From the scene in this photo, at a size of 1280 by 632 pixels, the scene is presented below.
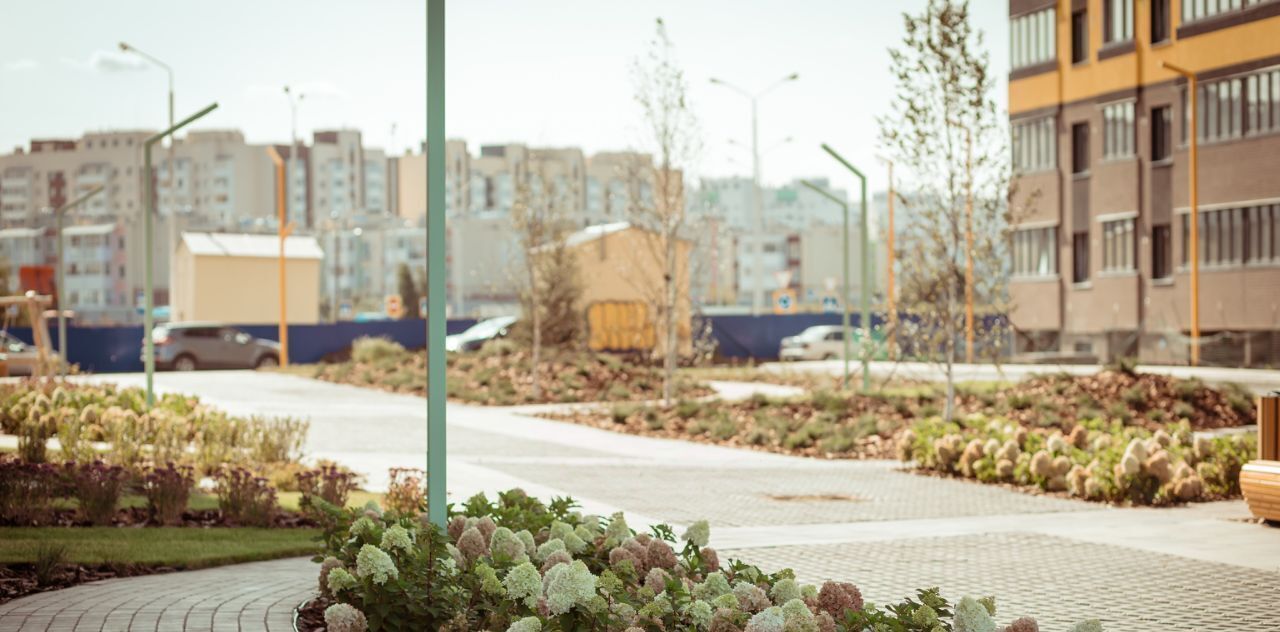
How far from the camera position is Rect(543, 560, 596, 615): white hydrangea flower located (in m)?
5.90

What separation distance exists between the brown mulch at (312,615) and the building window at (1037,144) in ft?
135

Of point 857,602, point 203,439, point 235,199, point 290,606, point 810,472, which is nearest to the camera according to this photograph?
point 857,602

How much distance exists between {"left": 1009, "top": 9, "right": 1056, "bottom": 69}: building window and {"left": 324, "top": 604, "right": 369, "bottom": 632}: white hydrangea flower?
43.7m

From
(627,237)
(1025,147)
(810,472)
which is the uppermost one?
(1025,147)

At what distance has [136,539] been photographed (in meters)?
10.4

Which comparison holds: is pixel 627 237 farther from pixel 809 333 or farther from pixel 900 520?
pixel 900 520

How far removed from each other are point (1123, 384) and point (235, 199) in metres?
155

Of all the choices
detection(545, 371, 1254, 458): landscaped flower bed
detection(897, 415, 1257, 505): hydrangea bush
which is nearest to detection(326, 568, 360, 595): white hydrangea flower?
detection(897, 415, 1257, 505): hydrangea bush

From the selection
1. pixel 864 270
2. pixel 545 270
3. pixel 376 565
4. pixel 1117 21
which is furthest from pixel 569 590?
pixel 1117 21

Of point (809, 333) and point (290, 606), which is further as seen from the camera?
point (809, 333)

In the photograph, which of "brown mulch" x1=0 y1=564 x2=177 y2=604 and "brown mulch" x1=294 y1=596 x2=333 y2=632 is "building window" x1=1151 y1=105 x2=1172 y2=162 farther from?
"brown mulch" x1=294 y1=596 x2=333 y2=632

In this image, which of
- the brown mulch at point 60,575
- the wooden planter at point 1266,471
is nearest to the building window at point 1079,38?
the wooden planter at point 1266,471

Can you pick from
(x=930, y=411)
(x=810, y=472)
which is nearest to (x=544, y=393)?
(x=930, y=411)

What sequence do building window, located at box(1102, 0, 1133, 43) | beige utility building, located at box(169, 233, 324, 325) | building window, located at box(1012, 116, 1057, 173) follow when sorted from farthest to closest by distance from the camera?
beige utility building, located at box(169, 233, 324, 325), building window, located at box(1012, 116, 1057, 173), building window, located at box(1102, 0, 1133, 43)
